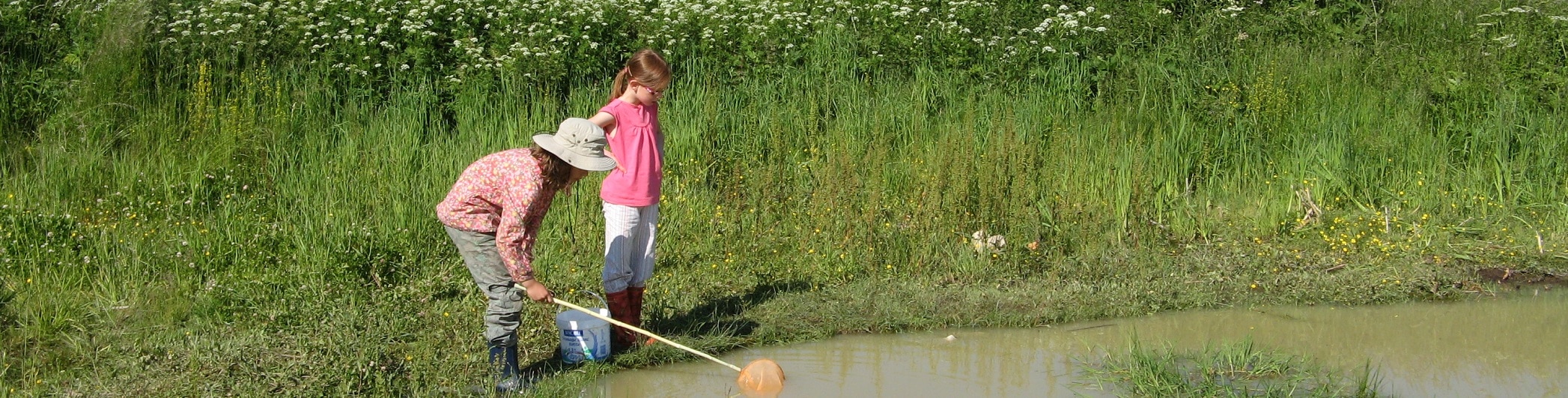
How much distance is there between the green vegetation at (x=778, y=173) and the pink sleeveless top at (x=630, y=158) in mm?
662

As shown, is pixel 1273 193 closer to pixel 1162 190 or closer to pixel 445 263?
pixel 1162 190

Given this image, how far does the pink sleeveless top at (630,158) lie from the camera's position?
5.17 metres

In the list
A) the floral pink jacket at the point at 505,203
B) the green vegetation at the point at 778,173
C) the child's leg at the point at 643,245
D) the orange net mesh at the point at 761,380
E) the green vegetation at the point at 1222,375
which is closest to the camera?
the floral pink jacket at the point at 505,203

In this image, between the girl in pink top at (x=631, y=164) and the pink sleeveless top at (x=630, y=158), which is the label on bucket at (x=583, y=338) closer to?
the girl in pink top at (x=631, y=164)

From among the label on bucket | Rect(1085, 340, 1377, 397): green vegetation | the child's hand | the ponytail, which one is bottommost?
Rect(1085, 340, 1377, 397): green vegetation

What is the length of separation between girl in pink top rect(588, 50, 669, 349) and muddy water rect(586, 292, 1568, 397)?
477mm

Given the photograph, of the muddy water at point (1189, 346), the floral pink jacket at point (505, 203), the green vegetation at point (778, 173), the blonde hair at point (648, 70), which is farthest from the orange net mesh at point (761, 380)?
the blonde hair at point (648, 70)

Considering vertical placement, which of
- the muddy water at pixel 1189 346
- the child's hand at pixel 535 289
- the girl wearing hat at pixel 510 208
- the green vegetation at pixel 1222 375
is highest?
the girl wearing hat at pixel 510 208

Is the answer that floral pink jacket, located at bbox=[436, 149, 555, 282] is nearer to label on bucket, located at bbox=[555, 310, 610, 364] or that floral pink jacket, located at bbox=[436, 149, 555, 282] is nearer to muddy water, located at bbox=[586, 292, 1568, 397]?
label on bucket, located at bbox=[555, 310, 610, 364]

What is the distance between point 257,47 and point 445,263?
3623 millimetres

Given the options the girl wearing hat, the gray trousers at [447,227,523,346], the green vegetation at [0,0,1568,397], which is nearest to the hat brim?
the girl wearing hat

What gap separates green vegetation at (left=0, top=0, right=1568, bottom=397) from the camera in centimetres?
575

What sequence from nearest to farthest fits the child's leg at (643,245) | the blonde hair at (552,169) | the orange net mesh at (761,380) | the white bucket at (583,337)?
the blonde hair at (552,169)
the orange net mesh at (761,380)
the white bucket at (583,337)
the child's leg at (643,245)

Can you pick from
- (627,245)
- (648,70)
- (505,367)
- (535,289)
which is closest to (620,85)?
(648,70)
